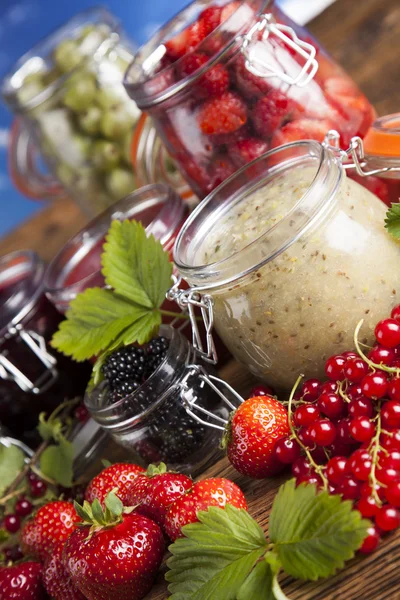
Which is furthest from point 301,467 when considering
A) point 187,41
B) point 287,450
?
point 187,41

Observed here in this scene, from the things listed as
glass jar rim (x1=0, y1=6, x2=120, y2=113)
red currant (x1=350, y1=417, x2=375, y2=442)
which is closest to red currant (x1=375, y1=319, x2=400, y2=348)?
red currant (x1=350, y1=417, x2=375, y2=442)

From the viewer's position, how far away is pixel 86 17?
1.83 meters

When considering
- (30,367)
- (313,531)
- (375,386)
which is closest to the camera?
(313,531)

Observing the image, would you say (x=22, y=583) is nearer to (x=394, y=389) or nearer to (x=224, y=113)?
(x=394, y=389)

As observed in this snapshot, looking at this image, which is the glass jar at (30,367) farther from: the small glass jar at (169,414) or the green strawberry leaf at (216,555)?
the green strawberry leaf at (216,555)

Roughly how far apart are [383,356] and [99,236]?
2.54 ft

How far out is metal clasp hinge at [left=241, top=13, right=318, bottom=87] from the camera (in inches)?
44.7

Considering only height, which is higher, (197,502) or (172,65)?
(172,65)

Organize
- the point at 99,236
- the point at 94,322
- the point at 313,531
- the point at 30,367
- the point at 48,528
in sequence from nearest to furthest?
1. the point at 313,531
2. the point at 48,528
3. the point at 94,322
4. the point at 30,367
5. the point at 99,236

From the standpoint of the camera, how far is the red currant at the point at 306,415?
0.87 m

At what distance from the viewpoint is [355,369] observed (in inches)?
33.9

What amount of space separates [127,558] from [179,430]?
0.24 m

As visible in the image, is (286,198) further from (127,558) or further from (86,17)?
(86,17)

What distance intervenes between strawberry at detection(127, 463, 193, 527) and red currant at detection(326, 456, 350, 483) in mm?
194
